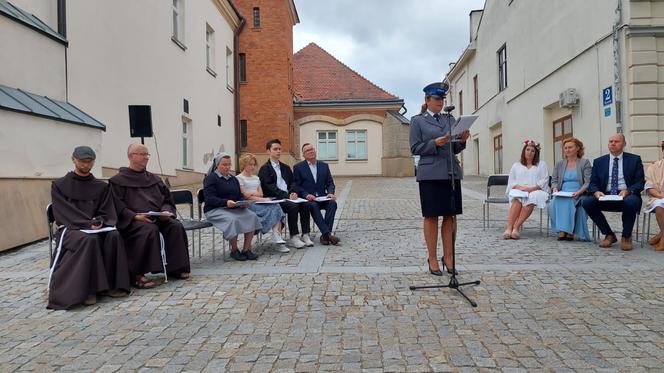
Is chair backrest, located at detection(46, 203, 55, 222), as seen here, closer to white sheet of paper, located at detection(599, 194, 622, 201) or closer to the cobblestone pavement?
the cobblestone pavement

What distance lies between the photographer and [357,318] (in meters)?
4.25

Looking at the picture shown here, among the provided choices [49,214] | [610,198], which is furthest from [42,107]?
[610,198]

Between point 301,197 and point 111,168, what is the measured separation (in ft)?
18.9

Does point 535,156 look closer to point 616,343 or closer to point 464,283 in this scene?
point 464,283

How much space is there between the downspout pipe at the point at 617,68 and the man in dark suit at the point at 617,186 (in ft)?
22.2

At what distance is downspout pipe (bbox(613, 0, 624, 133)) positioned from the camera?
1291 cm

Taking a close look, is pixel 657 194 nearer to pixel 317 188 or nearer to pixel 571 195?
pixel 571 195

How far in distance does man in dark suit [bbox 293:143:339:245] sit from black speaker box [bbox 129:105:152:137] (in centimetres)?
361

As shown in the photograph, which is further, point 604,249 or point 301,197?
point 301,197

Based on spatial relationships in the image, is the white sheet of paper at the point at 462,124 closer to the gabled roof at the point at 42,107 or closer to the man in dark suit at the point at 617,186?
the man in dark suit at the point at 617,186


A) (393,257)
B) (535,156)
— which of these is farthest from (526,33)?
(393,257)

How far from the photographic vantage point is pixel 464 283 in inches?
204

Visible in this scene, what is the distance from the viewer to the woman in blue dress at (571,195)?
25.2 feet

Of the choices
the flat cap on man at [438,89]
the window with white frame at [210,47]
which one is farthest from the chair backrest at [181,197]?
the window with white frame at [210,47]
